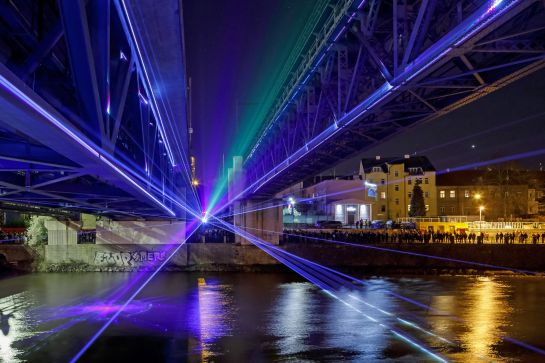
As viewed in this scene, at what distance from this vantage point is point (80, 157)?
10.5 meters

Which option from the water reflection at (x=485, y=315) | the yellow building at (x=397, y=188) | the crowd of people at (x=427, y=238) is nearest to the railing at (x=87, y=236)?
the crowd of people at (x=427, y=238)

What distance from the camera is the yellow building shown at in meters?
96.2

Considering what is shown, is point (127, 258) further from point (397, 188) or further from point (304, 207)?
point (304, 207)

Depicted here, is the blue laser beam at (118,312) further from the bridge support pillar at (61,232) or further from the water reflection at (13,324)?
the bridge support pillar at (61,232)

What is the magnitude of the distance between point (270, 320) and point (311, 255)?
23780mm

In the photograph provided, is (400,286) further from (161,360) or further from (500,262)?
(161,360)

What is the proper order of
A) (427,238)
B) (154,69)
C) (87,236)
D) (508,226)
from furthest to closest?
(508,226), (427,238), (87,236), (154,69)

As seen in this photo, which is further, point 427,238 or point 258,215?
point 258,215

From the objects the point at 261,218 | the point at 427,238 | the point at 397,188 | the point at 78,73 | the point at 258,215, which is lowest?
the point at 427,238

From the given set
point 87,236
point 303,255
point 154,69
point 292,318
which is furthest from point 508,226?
point 154,69

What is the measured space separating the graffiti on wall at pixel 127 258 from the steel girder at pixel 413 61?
2585 centimetres

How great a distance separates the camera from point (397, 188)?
9775 cm

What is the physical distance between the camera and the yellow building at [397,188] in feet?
316

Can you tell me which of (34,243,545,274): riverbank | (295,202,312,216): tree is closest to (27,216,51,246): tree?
Answer: (34,243,545,274): riverbank
